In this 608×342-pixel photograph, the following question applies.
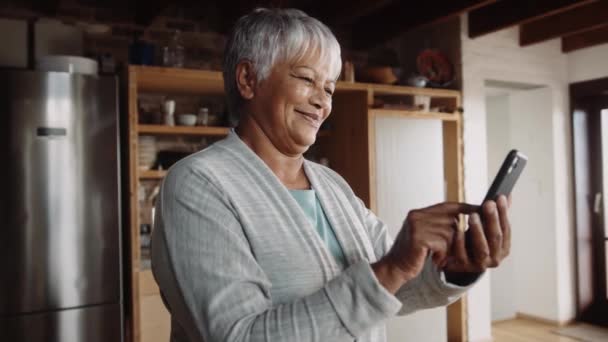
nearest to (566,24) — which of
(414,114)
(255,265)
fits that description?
(414,114)

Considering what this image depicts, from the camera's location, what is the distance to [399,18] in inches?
150

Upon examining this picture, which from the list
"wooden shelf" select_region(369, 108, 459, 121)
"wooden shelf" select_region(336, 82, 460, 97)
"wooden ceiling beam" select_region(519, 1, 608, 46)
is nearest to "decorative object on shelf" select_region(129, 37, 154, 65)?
"wooden shelf" select_region(336, 82, 460, 97)

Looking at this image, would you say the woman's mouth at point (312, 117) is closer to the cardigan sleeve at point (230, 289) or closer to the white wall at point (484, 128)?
the cardigan sleeve at point (230, 289)

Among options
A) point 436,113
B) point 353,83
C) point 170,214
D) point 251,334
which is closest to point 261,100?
point 170,214

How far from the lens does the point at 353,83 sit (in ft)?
11.2

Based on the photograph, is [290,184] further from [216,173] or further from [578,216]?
[578,216]

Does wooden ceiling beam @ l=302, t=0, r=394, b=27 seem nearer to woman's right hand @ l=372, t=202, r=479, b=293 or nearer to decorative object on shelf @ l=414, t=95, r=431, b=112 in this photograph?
decorative object on shelf @ l=414, t=95, r=431, b=112

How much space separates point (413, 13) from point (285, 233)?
10.6 feet

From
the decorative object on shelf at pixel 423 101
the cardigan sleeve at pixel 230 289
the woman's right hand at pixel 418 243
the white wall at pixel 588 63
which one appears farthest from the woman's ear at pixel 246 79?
the white wall at pixel 588 63

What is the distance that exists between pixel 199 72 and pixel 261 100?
2136 millimetres

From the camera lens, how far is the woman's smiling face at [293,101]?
0.91 m

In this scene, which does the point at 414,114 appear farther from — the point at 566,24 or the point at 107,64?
the point at 107,64

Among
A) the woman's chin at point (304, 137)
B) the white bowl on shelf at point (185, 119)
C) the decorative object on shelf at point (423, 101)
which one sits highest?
the decorative object on shelf at point (423, 101)

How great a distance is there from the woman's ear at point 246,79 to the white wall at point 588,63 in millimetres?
4098
